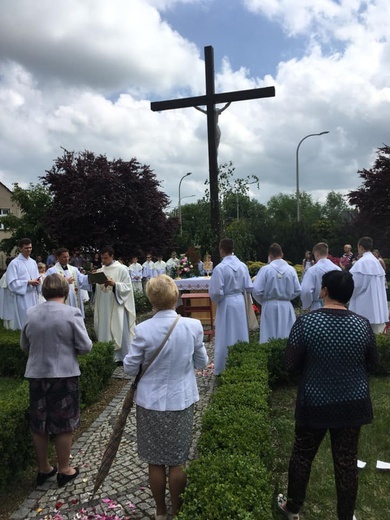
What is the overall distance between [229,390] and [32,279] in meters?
5.37

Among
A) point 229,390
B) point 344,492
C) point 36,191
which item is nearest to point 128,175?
point 36,191

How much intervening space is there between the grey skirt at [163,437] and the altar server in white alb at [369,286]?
620 centimetres

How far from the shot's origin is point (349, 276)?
3055 millimetres

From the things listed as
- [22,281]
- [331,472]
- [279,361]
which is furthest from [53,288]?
[22,281]

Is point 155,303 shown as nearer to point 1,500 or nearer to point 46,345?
point 46,345

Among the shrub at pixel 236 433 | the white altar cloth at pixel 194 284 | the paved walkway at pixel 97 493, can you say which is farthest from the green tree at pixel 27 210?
the shrub at pixel 236 433

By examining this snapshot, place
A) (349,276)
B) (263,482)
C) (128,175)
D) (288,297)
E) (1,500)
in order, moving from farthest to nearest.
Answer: (128,175), (288,297), (1,500), (349,276), (263,482)

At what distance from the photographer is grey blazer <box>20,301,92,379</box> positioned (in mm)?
3906

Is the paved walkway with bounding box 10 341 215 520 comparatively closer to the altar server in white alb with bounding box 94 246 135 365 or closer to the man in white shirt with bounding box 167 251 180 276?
the altar server in white alb with bounding box 94 246 135 365

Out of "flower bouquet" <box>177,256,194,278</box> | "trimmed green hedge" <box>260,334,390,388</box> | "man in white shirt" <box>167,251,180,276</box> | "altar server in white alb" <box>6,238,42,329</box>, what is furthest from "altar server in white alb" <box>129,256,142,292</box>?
"trimmed green hedge" <box>260,334,390,388</box>

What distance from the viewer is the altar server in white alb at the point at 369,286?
855 centimetres

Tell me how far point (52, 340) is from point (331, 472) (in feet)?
9.11

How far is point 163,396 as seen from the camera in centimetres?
316

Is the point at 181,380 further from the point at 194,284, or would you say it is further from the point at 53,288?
the point at 194,284
